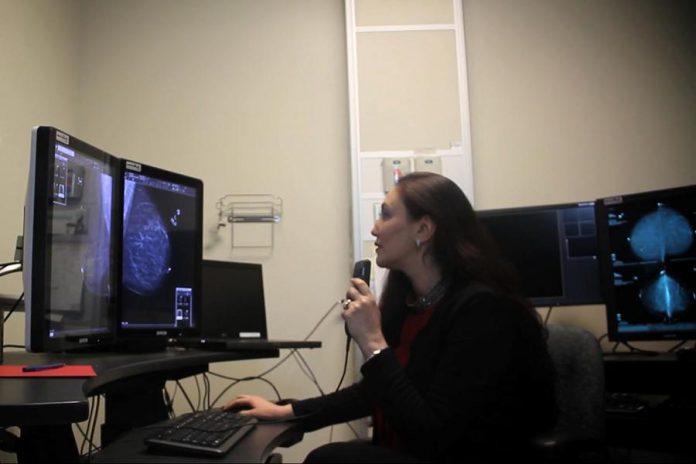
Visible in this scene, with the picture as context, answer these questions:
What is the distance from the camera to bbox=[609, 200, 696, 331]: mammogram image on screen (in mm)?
1852

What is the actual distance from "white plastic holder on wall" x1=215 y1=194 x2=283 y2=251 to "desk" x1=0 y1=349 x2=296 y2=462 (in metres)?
0.97

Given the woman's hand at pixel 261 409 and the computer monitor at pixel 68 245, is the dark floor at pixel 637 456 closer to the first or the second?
the woman's hand at pixel 261 409

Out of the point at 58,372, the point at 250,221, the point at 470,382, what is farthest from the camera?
the point at 250,221

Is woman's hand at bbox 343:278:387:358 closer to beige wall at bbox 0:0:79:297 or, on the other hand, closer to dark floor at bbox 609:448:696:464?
dark floor at bbox 609:448:696:464

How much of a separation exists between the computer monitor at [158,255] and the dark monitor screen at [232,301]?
50 centimetres

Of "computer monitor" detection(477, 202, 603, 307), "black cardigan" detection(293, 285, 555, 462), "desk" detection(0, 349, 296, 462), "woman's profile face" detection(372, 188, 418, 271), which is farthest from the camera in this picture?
"computer monitor" detection(477, 202, 603, 307)

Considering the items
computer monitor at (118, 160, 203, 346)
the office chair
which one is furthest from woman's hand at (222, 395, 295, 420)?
the office chair

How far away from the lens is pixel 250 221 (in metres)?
2.75

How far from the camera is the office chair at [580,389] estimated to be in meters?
1.29

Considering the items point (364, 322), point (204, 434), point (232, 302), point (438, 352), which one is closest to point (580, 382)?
point (438, 352)

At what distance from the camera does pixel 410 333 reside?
4.86ft

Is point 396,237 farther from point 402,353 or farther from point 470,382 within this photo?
point 470,382

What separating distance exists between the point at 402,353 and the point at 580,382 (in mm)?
442

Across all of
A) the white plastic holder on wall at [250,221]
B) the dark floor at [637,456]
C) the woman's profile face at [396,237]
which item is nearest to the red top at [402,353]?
the woman's profile face at [396,237]
